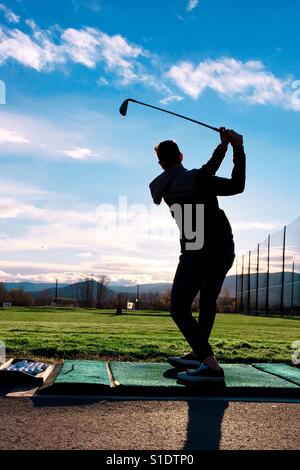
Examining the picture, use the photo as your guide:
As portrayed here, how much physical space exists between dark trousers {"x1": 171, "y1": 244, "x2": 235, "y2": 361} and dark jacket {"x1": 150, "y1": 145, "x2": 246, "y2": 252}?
0.28 ft

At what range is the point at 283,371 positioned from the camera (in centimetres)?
523

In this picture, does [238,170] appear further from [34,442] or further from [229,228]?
[34,442]

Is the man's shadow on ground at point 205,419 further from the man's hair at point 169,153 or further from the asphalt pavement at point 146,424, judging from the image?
the man's hair at point 169,153

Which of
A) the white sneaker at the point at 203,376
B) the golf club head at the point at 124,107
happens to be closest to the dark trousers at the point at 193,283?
the white sneaker at the point at 203,376

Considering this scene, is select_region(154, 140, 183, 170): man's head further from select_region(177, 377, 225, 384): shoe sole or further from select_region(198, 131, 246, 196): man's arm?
select_region(177, 377, 225, 384): shoe sole

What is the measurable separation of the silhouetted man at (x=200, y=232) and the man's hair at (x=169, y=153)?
122 mm

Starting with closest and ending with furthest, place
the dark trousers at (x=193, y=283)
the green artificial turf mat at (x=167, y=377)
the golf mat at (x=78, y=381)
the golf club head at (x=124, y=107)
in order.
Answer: the golf mat at (x=78, y=381) → the green artificial turf mat at (x=167, y=377) → the dark trousers at (x=193, y=283) → the golf club head at (x=124, y=107)

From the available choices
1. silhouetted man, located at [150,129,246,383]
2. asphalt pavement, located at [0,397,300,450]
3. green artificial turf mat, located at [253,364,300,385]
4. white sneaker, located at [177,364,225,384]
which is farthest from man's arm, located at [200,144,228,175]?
green artificial turf mat, located at [253,364,300,385]

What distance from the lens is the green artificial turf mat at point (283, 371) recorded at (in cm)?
477

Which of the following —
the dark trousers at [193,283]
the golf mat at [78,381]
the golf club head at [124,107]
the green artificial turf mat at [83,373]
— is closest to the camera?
the golf mat at [78,381]

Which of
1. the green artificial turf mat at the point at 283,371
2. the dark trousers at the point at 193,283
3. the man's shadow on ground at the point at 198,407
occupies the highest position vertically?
the dark trousers at the point at 193,283

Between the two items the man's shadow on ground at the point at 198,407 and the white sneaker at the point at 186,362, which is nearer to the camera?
the man's shadow on ground at the point at 198,407

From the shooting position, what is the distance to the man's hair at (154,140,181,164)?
15.3ft
